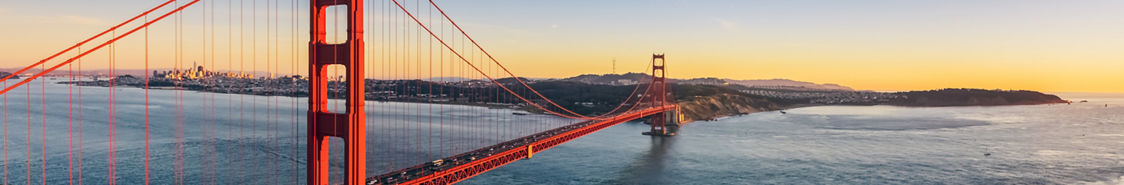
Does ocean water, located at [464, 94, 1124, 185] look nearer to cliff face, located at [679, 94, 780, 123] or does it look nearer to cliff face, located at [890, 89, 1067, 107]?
cliff face, located at [679, 94, 780, 123]

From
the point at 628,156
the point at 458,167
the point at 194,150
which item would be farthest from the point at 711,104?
the point at 458,167

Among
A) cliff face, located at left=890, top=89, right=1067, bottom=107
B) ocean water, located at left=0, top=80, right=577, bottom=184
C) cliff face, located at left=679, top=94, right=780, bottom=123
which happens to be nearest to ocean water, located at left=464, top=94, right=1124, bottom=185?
ocean water, located at left=0, top=80, right=577, bottom=184

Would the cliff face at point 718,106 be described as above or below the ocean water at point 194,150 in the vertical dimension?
above

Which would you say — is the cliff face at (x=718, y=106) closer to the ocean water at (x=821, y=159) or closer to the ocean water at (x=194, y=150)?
the ocean water at (x=821, y=159)

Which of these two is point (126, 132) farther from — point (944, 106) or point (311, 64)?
point (944, 106)

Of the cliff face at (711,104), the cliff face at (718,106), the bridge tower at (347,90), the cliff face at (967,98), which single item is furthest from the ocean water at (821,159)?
the cliff face at (967,98)

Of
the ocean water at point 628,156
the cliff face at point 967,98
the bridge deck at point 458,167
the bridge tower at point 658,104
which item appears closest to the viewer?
the bridge deck at point 458,167
